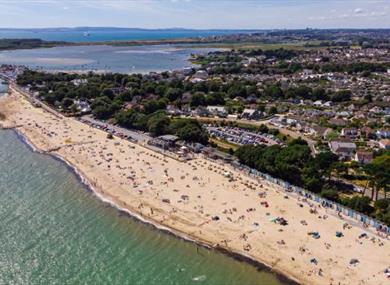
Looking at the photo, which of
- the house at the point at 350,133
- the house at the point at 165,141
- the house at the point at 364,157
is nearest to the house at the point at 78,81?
the house at the point at 165,141

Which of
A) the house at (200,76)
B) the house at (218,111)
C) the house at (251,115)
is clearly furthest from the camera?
the house at (200,76)

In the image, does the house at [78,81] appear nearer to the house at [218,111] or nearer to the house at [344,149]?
the house at [218,111]

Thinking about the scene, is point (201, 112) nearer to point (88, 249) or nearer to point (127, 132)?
point (127, 132)

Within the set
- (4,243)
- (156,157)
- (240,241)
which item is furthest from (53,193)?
(240,241)

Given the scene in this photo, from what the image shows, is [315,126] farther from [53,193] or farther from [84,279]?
[84,279]

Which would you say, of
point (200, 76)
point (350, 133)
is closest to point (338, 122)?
point (350, 133)

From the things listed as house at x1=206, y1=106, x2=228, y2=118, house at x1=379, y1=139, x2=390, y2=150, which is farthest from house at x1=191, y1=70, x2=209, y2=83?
house at x1=379, y1=139, x2=390, y2=150
